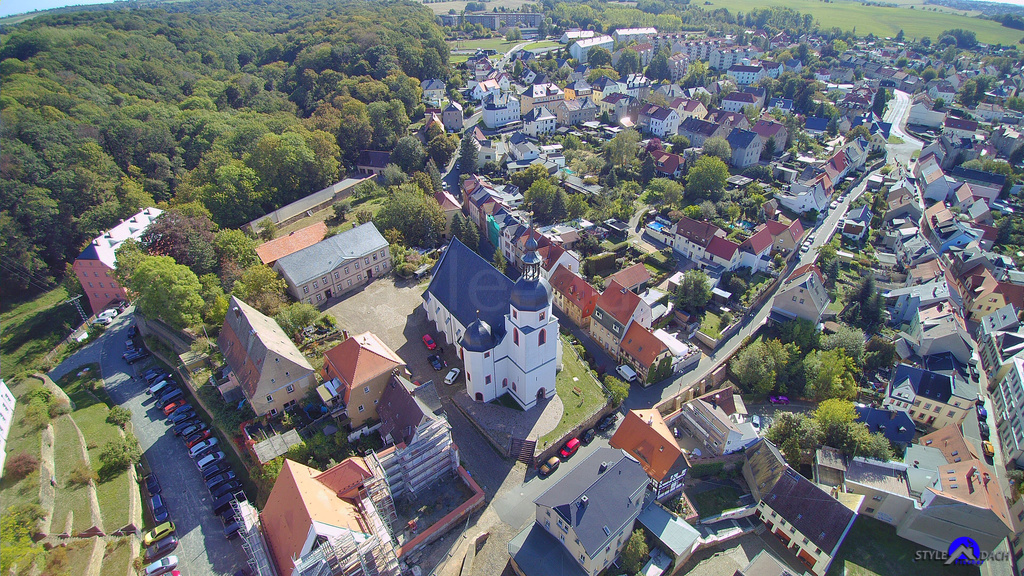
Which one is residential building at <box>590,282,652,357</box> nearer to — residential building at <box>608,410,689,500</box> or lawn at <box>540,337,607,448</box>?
lawn at <box>540,337,607,448</box>

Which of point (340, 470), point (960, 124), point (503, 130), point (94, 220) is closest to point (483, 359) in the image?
point (340, 470)

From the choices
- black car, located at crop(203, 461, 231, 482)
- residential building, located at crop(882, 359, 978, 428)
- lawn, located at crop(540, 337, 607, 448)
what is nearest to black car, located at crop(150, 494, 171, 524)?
black car, located at crop(203, 461, 231, 482)

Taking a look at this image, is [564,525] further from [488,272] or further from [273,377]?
[273,377]

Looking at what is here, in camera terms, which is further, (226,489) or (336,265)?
(336,265)

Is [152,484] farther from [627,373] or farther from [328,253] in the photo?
[627,373]

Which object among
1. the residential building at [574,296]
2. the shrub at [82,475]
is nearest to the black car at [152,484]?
the shrub at [82,475]

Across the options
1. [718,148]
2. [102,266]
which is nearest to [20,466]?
[102,266]

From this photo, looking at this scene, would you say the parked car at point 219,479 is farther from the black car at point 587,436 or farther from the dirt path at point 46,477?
the black car at point 587,436
